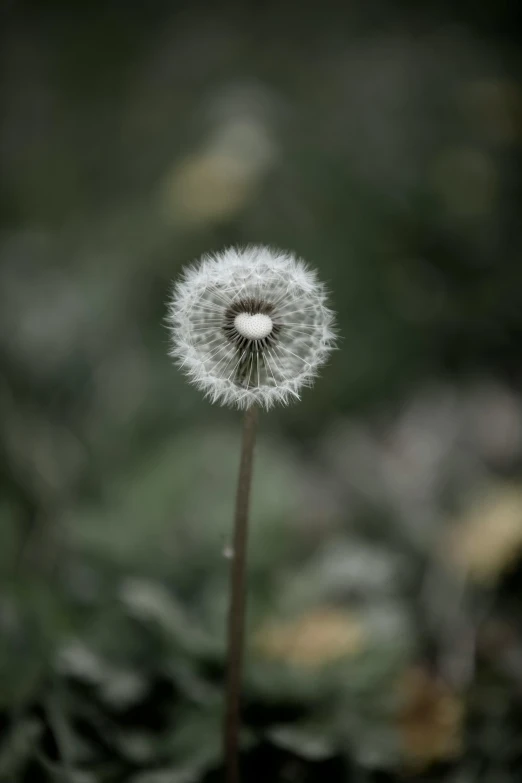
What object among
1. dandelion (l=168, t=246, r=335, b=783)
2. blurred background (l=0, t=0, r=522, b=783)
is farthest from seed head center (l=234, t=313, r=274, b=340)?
blurred background (l=0, t=0, r=522, b=783)

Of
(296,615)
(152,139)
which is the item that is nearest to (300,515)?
(296,615)

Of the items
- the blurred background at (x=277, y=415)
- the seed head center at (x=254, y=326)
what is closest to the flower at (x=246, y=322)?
the seed head center at (x=254, y=326)

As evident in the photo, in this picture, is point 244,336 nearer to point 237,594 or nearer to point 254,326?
point 254,326

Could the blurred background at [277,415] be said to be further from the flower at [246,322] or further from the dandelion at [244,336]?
the flower at [246,322]

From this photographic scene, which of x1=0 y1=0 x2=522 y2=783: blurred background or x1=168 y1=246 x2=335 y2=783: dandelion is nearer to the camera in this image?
x1=168 y1=246 x2=335 y2=783: dandelion

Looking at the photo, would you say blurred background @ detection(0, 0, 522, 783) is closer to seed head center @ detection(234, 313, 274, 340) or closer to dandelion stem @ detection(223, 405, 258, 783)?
dandelion stem @ detection(223, 405, 258, 783)

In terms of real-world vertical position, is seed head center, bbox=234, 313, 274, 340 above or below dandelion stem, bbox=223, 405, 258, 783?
above

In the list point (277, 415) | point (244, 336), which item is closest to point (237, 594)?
point (244, 336)
